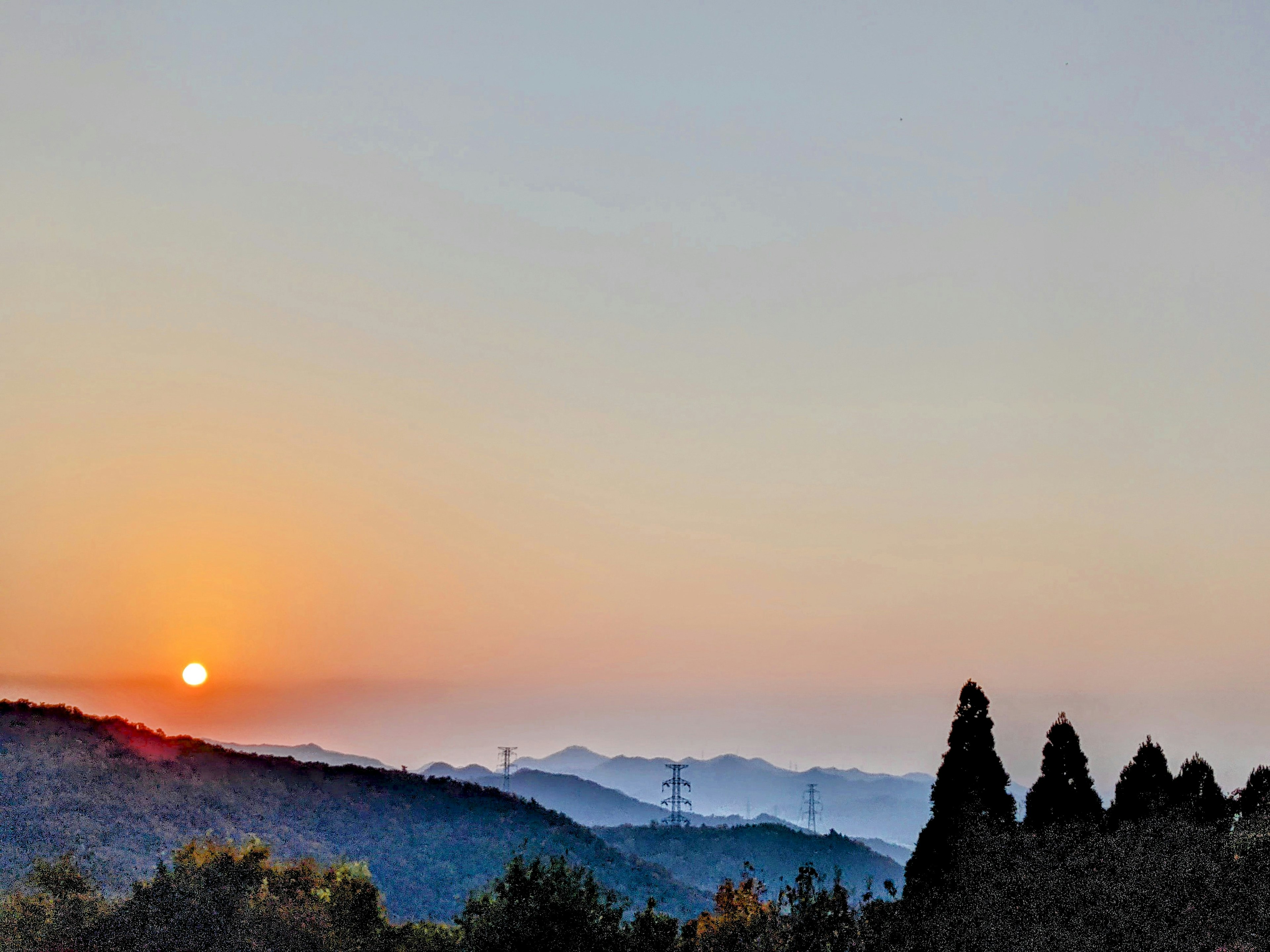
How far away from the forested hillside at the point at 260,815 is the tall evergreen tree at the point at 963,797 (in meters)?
48.9

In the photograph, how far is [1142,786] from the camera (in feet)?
156

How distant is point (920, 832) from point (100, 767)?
3555 inches

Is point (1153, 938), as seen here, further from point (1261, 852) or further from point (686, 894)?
point (686, 894)

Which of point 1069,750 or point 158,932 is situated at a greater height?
point 1069,750

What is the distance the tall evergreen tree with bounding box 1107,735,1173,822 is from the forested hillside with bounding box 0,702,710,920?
167ft

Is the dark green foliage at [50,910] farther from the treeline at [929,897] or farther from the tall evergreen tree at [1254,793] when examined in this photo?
the tall evergreen tree at [1254,793]

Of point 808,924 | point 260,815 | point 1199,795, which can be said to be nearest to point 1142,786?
point 1199,795

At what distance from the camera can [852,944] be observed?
3531 centimetres

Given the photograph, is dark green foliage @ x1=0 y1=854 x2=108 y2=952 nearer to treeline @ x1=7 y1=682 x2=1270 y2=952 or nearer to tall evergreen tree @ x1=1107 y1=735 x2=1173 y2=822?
treeline @ x1=7 y1=682 x2=1270 y2=952

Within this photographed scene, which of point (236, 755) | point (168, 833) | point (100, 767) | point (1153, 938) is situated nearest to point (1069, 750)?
point (1153, 938)

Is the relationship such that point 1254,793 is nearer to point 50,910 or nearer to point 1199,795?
point 1199,795

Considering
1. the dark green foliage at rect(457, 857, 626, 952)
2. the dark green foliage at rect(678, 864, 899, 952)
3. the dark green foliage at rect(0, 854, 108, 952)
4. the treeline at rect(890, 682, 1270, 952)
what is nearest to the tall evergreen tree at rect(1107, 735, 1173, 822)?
the treeline at rect(890, 682, 1270, 952)

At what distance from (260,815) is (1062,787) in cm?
9881

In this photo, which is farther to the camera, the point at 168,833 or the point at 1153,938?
Answer: the point at 168,833
